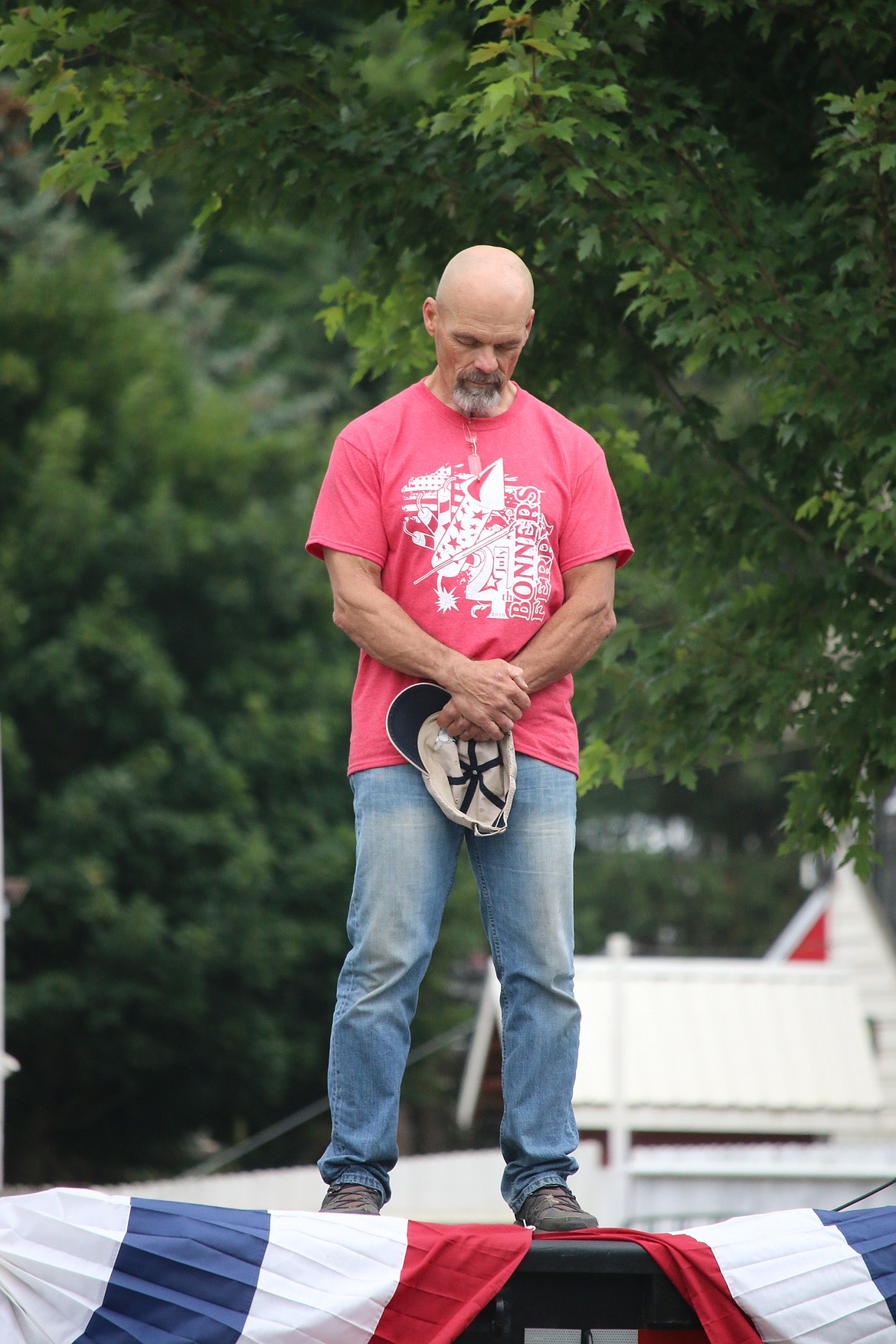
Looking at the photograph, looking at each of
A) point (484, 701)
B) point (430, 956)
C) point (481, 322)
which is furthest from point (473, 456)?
point (430, 956)

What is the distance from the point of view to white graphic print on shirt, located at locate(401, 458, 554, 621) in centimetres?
339

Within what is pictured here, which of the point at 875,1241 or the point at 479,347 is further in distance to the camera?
the point at 479,347

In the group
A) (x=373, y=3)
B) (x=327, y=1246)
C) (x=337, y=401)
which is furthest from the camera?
(x=337, y=401)

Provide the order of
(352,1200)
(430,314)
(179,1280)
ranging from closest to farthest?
(179,1280) → (352,1200) → (430,314)

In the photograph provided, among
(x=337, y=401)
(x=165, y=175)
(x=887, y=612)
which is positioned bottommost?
(x=887, y=612)

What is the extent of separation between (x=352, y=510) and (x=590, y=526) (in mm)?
512

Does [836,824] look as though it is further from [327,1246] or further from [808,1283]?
[327,1246]

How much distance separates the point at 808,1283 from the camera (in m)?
2.85

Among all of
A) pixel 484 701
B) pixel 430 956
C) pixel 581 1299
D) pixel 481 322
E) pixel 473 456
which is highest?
pixel 481 322

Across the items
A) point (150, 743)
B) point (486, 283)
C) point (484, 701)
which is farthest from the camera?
point (150, 743)

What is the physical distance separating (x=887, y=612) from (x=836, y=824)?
72 cm

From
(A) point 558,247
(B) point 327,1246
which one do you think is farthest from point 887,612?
(B) point 327,1246

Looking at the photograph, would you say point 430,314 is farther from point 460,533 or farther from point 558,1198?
point 558,1198

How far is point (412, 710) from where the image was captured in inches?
132
